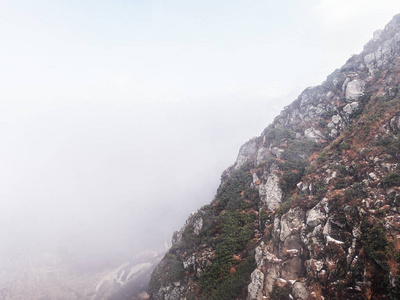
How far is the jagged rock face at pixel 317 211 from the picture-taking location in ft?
64.4

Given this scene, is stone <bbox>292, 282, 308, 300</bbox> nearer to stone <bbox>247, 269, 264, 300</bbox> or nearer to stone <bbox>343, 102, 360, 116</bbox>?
stone <bbox>247, 269, 264, 300</bbox>

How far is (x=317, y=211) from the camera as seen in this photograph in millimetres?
25734

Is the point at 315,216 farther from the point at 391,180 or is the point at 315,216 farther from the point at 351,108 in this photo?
the point at 351,108

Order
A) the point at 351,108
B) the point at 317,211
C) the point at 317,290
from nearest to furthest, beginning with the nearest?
1. the point at 317,290
2. the point at 317,211
3. the point at 351,108

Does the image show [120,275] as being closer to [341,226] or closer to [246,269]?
[246,269]

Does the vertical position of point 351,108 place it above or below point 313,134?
above

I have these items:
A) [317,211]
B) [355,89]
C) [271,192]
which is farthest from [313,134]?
[317,211]

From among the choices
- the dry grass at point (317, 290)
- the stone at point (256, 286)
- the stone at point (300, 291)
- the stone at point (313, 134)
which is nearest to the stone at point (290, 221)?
Answer: the stone at point (256, 286)

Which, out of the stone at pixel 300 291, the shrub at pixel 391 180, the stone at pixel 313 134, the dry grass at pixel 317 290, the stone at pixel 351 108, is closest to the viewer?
the dry grass at pixel 317 290

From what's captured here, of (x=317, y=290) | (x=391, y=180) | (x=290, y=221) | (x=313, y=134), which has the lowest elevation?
(x=317, y=290)

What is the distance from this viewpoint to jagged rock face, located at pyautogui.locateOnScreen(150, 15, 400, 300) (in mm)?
19642

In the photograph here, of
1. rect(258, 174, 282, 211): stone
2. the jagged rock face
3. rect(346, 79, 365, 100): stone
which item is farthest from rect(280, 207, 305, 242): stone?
rect(346, 79, 365, 100): stone

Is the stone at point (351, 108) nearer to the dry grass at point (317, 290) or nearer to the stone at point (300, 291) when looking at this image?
the dry grass at point (317, 290)

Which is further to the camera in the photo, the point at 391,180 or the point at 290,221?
the point at 290,221
